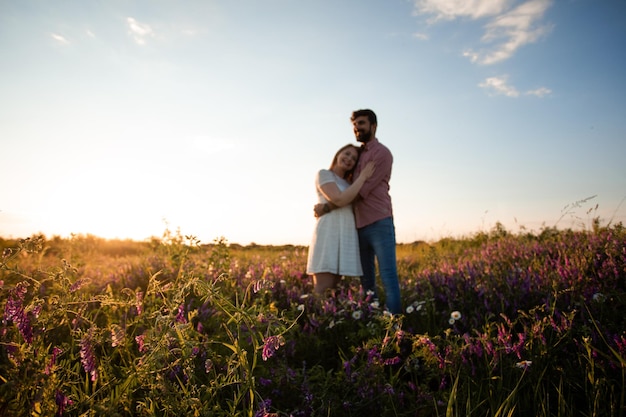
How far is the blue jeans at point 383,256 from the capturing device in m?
4.56

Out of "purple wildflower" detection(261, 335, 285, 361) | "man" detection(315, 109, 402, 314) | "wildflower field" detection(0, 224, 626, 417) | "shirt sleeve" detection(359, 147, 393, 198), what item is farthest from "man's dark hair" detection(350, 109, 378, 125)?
"purple wildflower" detection(261, 335, 285, 361)

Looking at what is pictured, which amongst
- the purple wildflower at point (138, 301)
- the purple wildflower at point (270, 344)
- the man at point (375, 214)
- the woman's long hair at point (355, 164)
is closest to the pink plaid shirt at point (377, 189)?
the man at point (375, 214)

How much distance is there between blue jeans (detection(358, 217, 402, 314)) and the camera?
4562mm

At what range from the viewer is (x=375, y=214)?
15.9 ft

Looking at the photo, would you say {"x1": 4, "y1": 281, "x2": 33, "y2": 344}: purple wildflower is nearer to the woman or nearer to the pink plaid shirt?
the woman

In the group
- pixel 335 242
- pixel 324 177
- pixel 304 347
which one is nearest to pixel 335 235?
pixel 335 242

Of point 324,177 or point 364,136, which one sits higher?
point 364,136

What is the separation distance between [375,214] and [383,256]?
522mm

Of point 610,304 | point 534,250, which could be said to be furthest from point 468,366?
point 534,250

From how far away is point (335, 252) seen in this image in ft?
16.2

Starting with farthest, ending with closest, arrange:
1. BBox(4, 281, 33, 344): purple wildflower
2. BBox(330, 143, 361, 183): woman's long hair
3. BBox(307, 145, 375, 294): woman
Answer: BBox(330, 143, 361, 183): woman's long hair, BBox(307, 145, 375, 294): woman, BBox(4, 281, 33, 344): purple wildflower

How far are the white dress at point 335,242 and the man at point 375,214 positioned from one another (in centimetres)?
13

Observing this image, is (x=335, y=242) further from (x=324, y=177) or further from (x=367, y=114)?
(x=367, y=114)

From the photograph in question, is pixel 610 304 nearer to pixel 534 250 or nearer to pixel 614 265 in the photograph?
pixel 614 265
